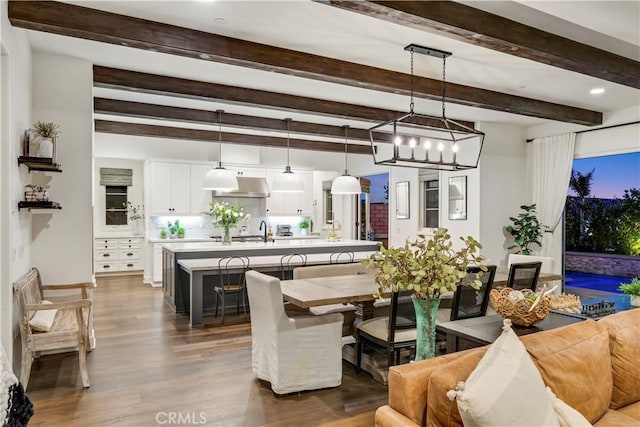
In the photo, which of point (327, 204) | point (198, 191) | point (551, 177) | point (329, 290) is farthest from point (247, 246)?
point (551, 177)

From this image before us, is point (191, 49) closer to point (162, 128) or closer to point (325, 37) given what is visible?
point (325, 37)

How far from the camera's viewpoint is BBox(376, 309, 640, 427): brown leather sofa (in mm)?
1545

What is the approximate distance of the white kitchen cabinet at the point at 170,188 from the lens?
828cm

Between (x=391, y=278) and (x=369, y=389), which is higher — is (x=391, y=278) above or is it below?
above

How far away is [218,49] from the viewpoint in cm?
347

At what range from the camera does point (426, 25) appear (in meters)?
2.79

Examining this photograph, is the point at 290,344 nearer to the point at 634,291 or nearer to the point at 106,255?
the point at 634,291

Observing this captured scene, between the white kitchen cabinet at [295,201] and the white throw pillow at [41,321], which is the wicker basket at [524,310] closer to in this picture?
the white throw pillow at [41,321]

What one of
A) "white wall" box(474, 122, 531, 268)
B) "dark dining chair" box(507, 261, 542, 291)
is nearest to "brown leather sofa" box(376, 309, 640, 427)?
"dark dining chair" box(507, 261, 542, 291)

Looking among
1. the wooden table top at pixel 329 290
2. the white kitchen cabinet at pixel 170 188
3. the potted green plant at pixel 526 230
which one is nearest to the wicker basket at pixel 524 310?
the wooden table top at pixel 329 290

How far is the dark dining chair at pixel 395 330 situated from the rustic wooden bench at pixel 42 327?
7.48 ft

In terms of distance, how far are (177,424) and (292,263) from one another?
3163mm

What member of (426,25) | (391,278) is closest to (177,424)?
(391,278)

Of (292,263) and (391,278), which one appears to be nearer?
(391,278)
